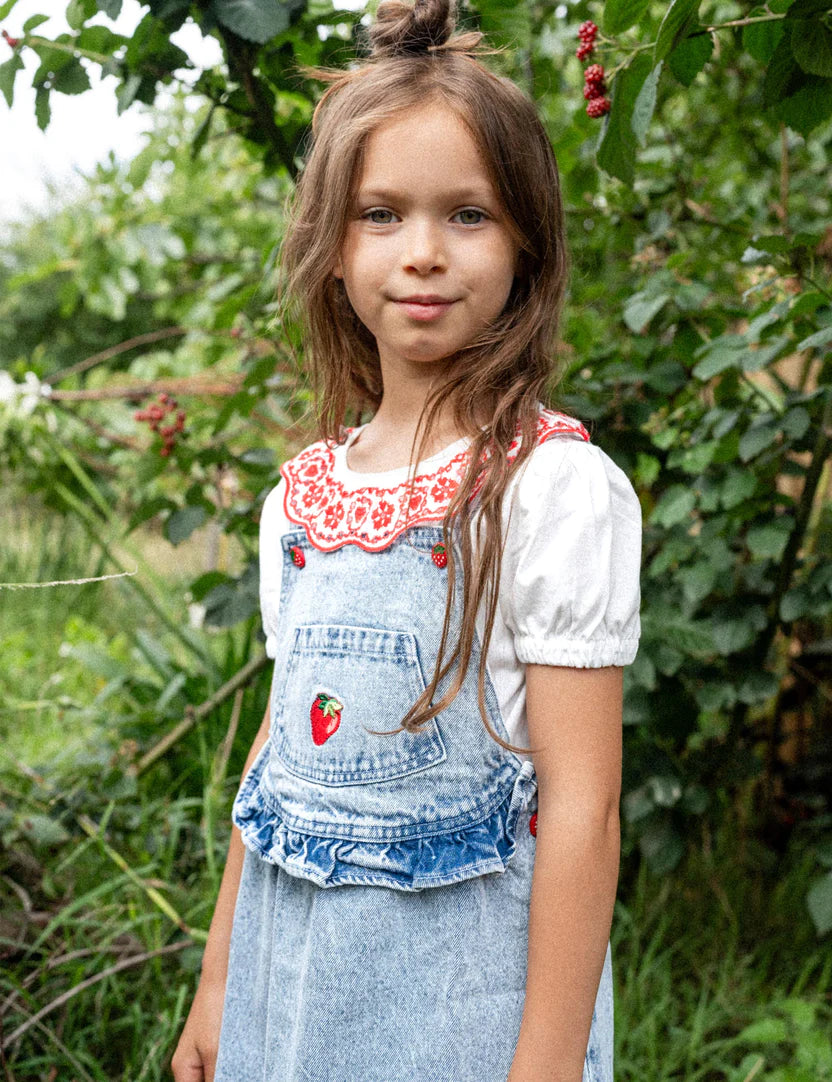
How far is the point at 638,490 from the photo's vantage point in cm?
213

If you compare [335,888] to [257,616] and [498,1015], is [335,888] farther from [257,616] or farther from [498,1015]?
[257,616]

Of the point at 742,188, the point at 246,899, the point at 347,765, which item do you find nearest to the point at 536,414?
the point at 347,765

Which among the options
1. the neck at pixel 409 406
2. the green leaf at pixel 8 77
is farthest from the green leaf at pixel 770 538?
the green leaf at pixel 8 77

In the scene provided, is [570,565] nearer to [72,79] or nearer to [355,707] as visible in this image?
[355,707]

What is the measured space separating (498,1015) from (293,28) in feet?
4.53

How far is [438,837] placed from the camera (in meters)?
0.98

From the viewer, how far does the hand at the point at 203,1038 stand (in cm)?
121

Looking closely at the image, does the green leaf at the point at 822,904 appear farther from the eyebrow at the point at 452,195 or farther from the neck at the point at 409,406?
the eyebrow at the point at 452,195

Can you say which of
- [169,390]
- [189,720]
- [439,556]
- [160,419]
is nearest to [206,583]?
[160,419]

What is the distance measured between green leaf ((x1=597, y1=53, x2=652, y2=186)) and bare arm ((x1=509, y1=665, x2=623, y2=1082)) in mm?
669

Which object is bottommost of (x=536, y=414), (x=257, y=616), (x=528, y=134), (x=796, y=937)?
(x=796, y=937)

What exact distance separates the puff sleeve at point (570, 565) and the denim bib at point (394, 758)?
0.07 meters

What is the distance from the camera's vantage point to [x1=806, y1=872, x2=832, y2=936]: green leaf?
1.77 metres

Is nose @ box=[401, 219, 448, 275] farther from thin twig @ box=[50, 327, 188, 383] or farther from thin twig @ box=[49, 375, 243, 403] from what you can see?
thin twig @ box=[50, 327, 188, 383]
